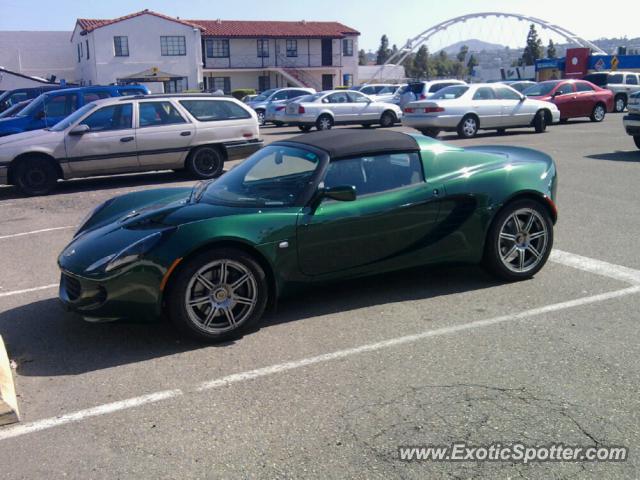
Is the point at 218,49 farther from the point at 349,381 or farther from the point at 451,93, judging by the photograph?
the point at 349,381

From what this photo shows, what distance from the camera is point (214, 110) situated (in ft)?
40.7

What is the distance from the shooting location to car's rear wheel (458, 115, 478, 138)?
60.0 feet

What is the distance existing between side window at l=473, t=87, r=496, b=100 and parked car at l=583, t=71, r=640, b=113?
1420 centimetres

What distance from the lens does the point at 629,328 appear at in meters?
4.60

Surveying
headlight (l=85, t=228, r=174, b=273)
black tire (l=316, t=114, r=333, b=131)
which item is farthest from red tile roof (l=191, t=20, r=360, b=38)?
headlight (l=85, t=228, r=174, b=273)

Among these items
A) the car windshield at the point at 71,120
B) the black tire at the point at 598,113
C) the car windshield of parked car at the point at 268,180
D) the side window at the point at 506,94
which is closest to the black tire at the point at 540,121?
the side window at the point at 506,94

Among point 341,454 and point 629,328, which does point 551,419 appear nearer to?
point 341,454

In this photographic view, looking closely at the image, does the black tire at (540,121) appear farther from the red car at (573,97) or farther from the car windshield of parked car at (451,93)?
the car windshield of parked car at (451,93)

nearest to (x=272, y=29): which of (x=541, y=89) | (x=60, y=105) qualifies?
(x=541, y=89)

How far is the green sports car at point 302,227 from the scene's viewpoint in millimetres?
4379

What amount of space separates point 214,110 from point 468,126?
8.75m

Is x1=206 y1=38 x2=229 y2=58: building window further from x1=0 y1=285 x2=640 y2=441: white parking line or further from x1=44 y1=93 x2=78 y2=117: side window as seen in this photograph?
x1=0 y1=285 x2=640 y2=441: white parking line

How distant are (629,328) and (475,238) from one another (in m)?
1.40

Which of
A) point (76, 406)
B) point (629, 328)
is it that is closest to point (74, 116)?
point (76, 406)
